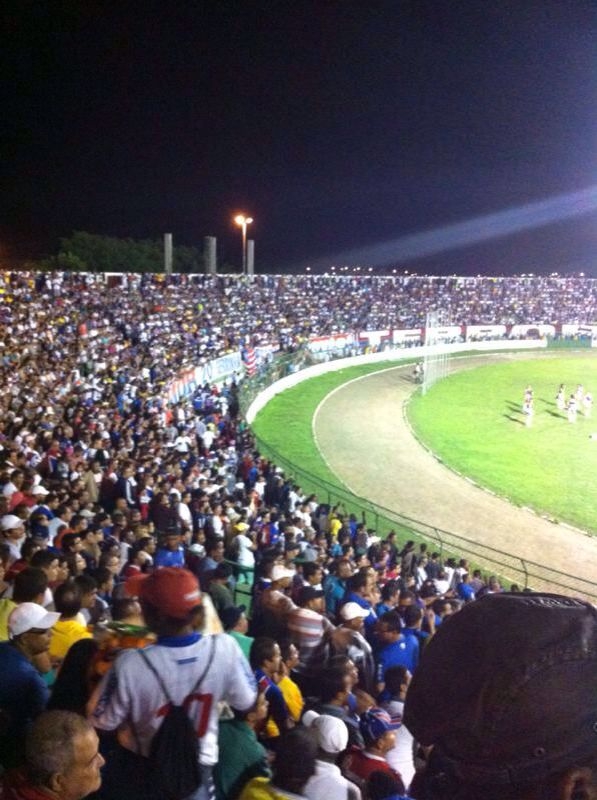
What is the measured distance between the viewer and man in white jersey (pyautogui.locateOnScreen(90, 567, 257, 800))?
127 inches

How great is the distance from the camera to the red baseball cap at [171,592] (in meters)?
3.30

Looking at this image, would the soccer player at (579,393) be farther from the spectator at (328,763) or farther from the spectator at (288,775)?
the spectator at (288,775)

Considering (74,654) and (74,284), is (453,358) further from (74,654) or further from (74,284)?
(74,654)

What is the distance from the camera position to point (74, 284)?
34.2m

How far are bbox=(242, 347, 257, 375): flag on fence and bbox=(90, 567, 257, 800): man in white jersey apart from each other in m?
31.7

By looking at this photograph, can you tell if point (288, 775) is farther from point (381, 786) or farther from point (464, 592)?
point (464, 592)

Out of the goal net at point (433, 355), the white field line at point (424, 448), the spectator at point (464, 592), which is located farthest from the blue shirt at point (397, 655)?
the goal net at point (433, 355)

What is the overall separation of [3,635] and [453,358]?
53.6 metres

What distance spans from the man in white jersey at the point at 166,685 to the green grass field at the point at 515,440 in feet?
63.9

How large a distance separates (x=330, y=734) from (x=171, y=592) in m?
1.56

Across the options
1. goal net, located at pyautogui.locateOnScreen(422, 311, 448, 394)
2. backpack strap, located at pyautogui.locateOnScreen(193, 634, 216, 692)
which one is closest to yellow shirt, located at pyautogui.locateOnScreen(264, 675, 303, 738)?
backpack strap, located at pyautogui.locateOnScreen(193, 634, 216, 692)

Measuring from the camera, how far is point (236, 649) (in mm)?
3492

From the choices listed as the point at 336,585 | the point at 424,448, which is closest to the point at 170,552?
the point at 336,585

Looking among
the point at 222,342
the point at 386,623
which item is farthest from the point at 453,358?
the point at 386,623
